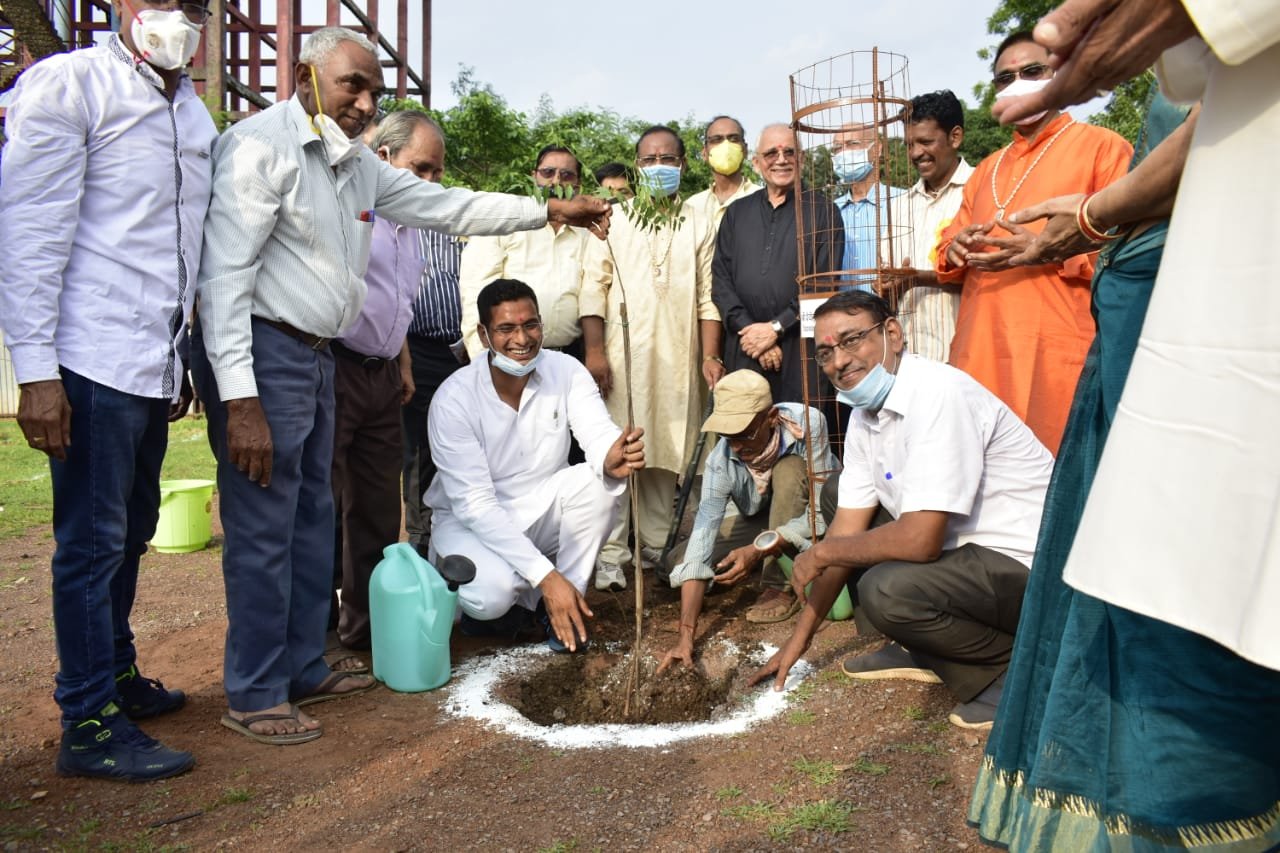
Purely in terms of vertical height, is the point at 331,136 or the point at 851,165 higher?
the point at 851,165

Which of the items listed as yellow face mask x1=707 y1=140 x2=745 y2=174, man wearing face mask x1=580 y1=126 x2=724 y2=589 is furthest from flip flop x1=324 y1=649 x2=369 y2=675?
yellow face mask x1=707 y1=140 x2=745 y2=174

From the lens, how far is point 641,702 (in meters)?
3.71

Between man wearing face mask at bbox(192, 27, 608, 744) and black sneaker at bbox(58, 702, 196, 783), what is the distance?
35 centimetres

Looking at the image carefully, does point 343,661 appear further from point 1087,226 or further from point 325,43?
point 1087,226

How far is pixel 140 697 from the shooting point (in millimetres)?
3436

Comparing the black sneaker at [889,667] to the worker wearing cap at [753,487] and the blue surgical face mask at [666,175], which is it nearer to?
the worker wearing cap at [753,487]

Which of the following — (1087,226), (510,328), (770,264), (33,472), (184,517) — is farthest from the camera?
(33,472)

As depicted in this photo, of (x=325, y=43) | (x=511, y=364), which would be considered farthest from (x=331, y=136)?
(x=511, y=364)

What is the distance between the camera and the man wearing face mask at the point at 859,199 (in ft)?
15.1

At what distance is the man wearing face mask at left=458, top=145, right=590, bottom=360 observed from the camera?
17.1 feet

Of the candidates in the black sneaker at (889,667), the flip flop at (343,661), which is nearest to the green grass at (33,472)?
the flip flop at (343,661)

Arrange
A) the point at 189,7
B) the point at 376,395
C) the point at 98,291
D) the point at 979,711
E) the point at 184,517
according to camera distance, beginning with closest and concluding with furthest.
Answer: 1. the point at 98,291
2. the point at 189,7
3. the point at 979,711
4. the point at 376,395
5. the point at 184,517

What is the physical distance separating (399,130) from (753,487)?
7.25ft

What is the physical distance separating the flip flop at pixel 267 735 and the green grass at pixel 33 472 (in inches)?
121
